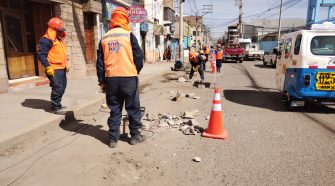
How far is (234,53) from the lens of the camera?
101 feet

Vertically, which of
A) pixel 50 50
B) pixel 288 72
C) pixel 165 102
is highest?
pixel 50 50

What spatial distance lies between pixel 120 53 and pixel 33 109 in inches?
125

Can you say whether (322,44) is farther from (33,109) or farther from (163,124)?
(33,109)

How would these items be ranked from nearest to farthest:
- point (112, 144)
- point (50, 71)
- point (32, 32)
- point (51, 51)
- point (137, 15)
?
1. point (112, 144)
2. point (50, 71)
3. point (51, 51)
4. point (32, 32)
5. point (137, 15)

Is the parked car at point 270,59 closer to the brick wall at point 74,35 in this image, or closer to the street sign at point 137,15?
the street sign at point 137,15

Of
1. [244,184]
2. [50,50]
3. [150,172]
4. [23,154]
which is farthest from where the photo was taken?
[50,50]

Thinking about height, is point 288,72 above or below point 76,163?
above

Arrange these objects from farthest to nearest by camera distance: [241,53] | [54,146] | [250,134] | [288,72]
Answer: [241,53]
[288,72]
[250,134]
[54,146]

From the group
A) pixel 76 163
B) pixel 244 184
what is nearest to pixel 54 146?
pixel 76 163

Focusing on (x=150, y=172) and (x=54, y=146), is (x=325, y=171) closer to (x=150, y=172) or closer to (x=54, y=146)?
(x=150, y=172)

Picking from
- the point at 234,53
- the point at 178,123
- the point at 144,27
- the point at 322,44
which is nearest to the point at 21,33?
the point at 178,123

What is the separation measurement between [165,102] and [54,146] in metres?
4.43

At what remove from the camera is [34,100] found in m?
7.26

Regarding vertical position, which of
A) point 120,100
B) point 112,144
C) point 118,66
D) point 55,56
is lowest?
point 112,144
